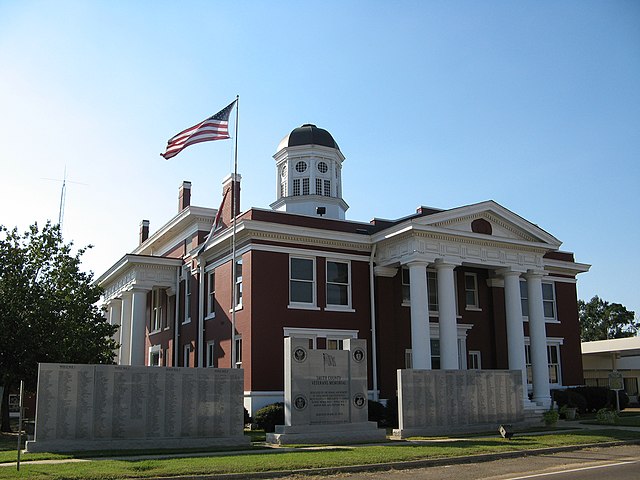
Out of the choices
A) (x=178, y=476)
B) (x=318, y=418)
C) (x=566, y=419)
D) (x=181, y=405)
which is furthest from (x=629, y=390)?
(x=178, y=476)

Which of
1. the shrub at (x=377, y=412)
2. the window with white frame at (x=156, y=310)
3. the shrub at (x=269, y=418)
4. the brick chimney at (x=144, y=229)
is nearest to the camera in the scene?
the shrub at (x=269, y=418)

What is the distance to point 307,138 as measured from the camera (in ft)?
127

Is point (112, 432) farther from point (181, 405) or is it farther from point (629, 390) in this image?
point (629, 390)

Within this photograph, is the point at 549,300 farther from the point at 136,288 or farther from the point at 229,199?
the point at 136,288

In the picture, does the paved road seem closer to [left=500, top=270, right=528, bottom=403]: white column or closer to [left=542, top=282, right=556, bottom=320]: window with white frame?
[left=500, top=270, right=528, bottom=403]: white column

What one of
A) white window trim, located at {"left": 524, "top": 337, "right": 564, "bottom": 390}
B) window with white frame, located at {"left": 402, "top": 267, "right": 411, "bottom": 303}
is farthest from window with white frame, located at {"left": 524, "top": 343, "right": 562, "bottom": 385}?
window with white frame, located at {"left": 402, "top": 267, "right": 411, "bottom": 303}

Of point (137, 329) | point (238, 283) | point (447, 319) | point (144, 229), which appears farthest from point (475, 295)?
point (144, 229)

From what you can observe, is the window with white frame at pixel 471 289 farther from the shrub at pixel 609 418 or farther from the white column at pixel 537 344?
the shrub at pixel 609 418

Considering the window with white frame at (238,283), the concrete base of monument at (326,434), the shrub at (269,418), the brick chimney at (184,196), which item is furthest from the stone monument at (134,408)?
the brick chimney at (184,196)

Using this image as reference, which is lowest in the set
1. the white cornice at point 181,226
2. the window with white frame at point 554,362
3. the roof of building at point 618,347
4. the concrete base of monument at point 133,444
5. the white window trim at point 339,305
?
the concrete base of monument at point 133,444

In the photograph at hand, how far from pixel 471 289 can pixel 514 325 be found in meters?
4.04

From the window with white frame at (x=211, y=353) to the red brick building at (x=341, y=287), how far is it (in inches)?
3.8

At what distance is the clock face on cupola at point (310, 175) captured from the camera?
37812 mm

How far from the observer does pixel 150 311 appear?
41.2 meters
